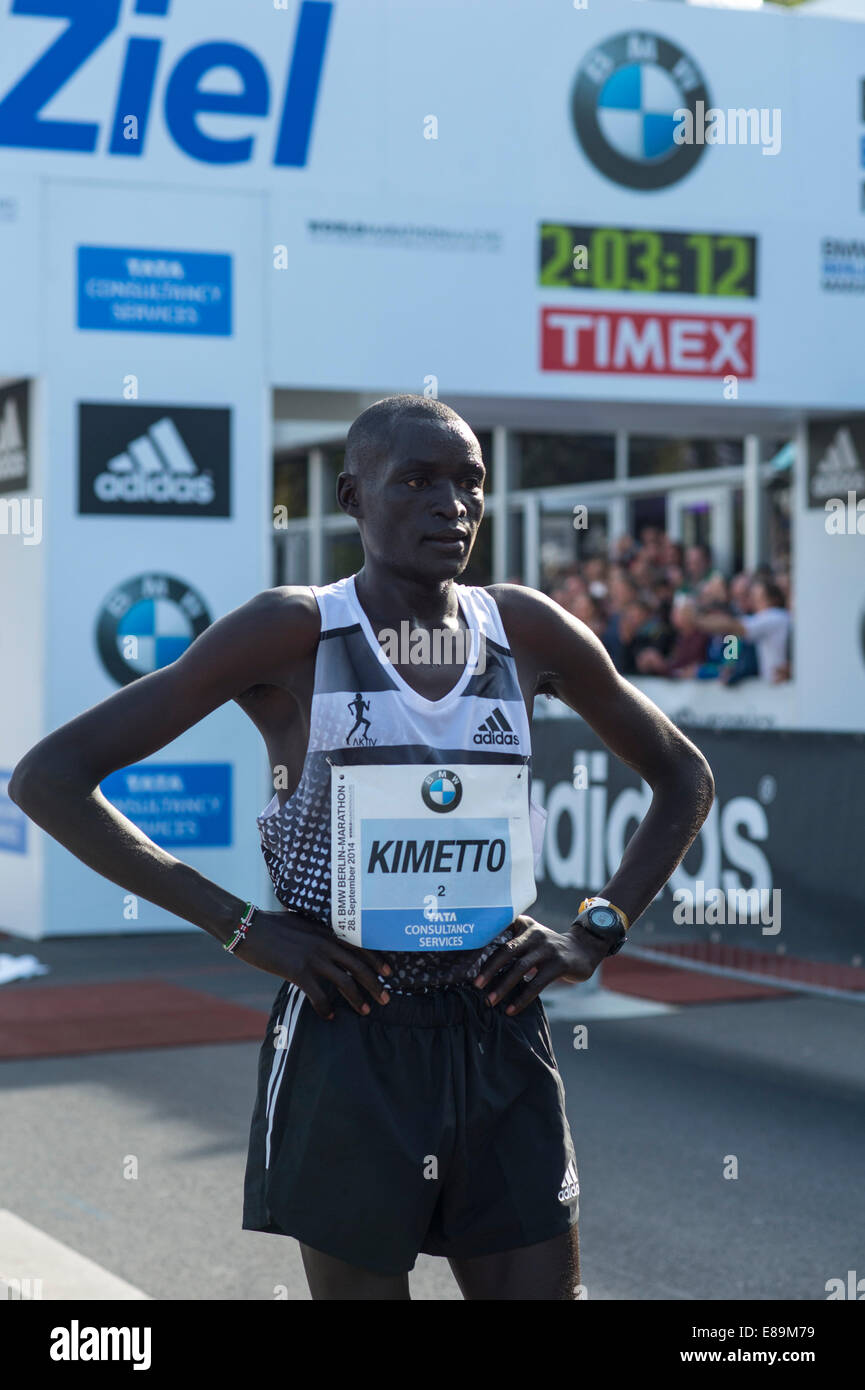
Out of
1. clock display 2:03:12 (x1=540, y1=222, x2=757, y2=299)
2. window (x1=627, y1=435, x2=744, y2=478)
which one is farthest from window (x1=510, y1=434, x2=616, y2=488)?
clock display 2:03:12 (x1=540, y1=222, x2=757, y2=299)

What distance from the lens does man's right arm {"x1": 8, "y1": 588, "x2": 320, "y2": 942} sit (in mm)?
2658

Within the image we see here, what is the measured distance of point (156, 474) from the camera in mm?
11805

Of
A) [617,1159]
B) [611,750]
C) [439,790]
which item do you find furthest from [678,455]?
[439,790]

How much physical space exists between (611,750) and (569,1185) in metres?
0.66

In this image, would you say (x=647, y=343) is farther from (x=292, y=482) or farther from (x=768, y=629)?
(x=292, y=482)

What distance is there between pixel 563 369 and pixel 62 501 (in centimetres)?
347

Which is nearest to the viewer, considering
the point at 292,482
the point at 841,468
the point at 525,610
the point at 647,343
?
the point at 525,610

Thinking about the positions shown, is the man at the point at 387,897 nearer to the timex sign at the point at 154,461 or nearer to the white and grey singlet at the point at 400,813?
the white and grey singlet at the point at 400,813

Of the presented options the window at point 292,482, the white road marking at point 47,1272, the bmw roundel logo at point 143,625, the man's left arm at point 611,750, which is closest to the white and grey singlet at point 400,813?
the man's left arm at point 611,750

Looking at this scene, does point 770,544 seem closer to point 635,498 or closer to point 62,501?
point 635,498

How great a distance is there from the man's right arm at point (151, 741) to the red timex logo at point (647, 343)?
10.1 metres

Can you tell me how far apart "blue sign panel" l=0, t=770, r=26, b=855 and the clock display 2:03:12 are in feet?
15.9
